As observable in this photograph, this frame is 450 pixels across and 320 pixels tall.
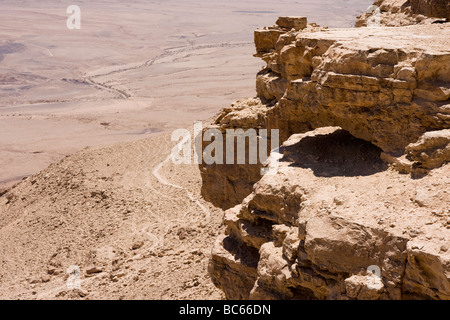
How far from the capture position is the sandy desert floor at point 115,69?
3903cm

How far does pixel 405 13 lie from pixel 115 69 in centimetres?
5472

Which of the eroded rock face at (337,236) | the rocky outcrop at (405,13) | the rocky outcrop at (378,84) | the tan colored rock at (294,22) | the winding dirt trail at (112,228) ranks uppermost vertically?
the rocky outcrop at (405,13)

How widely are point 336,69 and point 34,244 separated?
38.0 ft

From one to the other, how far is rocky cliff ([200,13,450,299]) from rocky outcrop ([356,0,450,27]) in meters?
3.75

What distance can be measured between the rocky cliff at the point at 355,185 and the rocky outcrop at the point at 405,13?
3747 mm

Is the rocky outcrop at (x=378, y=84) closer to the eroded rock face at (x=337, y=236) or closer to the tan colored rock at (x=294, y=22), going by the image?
the eroded rock face at (x=337, y=236)

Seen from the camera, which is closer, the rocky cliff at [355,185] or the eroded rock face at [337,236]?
the eroded rock face at [337,236]

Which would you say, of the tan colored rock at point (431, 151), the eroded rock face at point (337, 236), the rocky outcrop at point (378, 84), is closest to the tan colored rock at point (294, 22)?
the rocky outcrop at point (378, 84)

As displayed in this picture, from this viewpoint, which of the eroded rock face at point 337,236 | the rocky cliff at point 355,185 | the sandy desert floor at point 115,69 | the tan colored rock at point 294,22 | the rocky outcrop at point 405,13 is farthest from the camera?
the sandy desert floor at point 115,69

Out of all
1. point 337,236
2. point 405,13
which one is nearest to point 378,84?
point 337,236

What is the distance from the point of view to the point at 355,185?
22.7 feet

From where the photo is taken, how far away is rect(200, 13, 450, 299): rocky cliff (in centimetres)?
544

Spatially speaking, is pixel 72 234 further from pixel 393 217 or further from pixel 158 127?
pixel 158 127

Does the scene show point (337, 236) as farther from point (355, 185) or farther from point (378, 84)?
point (378, 84)
